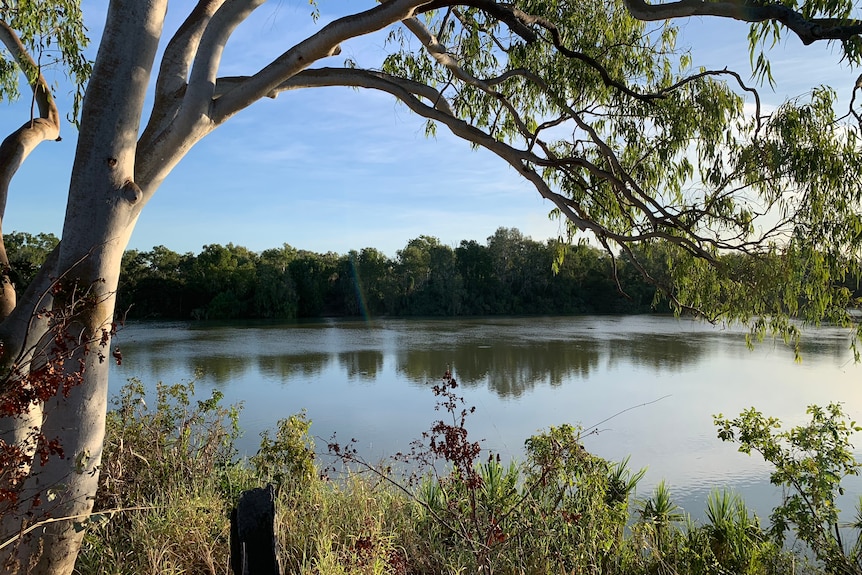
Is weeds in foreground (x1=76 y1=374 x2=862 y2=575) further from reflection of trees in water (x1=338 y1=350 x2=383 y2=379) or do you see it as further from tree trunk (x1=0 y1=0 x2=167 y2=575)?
reflection of trees in water (x1=338 y1=350 x2=383 y2=379)

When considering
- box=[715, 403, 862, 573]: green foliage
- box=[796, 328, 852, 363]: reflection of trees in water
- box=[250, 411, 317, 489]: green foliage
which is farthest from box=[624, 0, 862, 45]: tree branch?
box=[796, 328, 852, 363]: reflection of trees in water

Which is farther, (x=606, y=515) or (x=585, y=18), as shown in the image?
(x=585, y=18)

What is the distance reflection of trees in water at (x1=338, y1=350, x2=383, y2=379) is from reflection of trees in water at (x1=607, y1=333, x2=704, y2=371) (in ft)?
13.3

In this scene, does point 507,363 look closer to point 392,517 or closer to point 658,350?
point 658,350

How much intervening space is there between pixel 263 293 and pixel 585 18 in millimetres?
28813

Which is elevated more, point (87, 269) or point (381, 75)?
point (381, 75)

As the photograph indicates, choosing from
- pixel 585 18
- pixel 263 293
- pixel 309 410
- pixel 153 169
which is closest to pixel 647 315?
pixel 263 293

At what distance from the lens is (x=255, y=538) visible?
1228mm

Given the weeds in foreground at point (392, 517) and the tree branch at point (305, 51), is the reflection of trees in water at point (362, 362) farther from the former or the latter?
the tree branch at point (305, 51)

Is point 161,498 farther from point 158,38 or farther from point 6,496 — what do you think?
point 158,38

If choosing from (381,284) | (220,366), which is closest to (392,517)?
(220,366)

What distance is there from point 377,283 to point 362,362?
2003cm

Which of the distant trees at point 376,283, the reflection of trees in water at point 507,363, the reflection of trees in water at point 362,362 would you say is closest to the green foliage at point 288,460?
the reflection of trees in water at point 507,363

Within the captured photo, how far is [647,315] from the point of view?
85.2 ft
